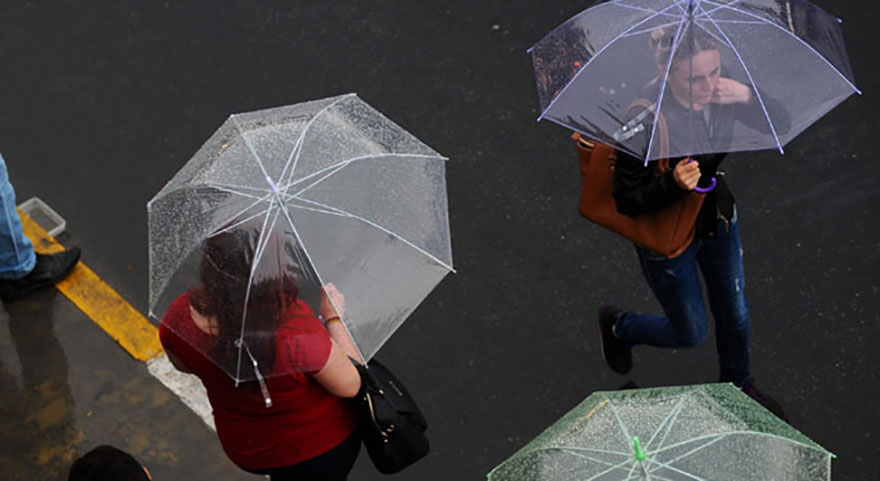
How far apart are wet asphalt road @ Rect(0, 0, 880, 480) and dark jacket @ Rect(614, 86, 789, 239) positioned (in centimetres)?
125

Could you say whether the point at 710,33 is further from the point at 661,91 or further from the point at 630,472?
the point at 630,472

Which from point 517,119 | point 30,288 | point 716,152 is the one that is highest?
point 716,152

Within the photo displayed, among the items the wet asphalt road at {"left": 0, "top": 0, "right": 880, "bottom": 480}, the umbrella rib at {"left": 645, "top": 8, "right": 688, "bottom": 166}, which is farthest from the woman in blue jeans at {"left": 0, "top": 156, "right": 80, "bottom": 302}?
the umbrella rib at {"left": 645, "top": 8, "right": 688, "bottom": 166}

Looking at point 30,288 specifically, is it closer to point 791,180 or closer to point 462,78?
point 462,78

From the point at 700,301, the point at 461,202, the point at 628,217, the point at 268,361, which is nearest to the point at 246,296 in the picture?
the point at 268,361

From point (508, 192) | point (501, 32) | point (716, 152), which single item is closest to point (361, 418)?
point (716, 152)

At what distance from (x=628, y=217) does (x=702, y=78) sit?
0.68 metres

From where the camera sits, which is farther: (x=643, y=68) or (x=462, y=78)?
(x=462, y=78)

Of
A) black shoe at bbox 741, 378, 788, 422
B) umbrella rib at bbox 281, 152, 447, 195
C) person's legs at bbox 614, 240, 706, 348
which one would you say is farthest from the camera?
black shoe at bbox 741, 378, 788, 422

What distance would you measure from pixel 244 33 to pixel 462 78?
4.85ft

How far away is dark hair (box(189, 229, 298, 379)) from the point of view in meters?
3.54

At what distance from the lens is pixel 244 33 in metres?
7.14

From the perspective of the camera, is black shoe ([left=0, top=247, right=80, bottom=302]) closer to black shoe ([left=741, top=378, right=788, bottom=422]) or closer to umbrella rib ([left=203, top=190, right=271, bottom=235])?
umbrella rib ([left=203, top=190, right=271, bottom=235])

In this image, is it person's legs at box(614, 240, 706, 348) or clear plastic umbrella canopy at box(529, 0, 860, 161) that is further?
person's legs at box(614, 240, 706, 348)
